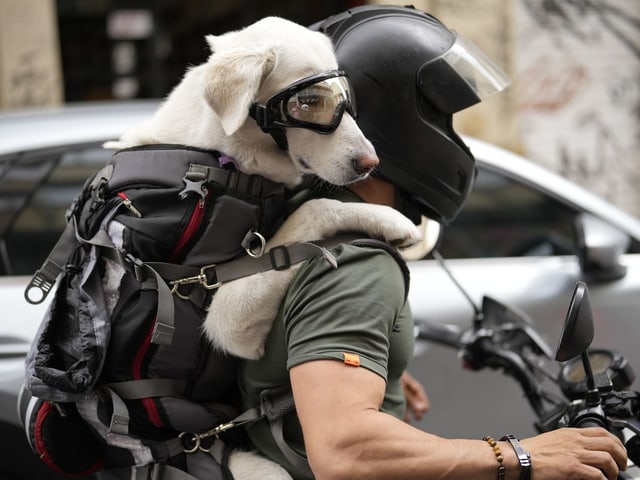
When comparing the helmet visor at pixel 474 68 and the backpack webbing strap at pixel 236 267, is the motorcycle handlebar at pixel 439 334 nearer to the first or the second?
the helmet visor at pixel 474 68

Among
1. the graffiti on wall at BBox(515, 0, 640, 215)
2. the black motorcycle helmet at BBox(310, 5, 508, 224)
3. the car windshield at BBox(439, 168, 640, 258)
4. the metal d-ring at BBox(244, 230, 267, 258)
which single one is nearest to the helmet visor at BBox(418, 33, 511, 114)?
the black motorcycle helmet at BBox(310, 5, 508, 224)

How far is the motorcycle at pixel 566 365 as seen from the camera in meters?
1.71

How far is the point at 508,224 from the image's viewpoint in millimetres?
3971

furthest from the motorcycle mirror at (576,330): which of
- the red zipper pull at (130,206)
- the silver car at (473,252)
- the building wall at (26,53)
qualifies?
the building wall at (26,53)

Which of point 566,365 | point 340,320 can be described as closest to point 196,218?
point 340,320

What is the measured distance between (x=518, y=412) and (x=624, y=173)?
686 centimetres

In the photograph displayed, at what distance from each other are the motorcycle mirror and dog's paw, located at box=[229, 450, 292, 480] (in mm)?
568

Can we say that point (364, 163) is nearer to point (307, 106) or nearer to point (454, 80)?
point (307, 106)

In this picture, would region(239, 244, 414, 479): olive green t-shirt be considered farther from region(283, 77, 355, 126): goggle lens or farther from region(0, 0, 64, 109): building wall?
region(0, 0, 64, 109): building wall

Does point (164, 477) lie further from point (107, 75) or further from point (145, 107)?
point (107, 75)

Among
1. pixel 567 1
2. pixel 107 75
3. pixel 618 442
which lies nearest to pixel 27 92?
pixel 107 75

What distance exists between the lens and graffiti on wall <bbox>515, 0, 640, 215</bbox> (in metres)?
9.20

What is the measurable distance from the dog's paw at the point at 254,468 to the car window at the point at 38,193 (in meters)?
1.66

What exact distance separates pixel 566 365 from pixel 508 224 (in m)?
1.84
